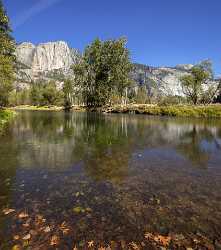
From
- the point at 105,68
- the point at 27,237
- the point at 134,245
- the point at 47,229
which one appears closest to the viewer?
the point at 134,245

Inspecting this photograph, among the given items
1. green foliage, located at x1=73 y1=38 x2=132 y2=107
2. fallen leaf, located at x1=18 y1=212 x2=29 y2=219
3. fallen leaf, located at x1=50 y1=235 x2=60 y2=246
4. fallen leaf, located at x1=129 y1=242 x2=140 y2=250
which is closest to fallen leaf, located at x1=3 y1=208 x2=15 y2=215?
fallen leaf, located at x1=18 y1=212 x2=29 y2=219

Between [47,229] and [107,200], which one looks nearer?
[47,229]

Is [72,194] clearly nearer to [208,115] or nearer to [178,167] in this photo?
[178,167]

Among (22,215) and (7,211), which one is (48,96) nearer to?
(7,211)

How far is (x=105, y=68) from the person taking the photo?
319 ft

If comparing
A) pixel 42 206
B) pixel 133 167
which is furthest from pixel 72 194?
pixel 133 167

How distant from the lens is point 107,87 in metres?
98.8

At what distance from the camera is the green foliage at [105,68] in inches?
3728

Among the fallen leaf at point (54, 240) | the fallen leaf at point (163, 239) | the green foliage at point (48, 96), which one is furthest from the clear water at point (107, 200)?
the green foliage at point (48, 96)

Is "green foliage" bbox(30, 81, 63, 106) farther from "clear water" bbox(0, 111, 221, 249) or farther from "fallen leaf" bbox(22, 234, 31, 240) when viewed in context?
"fallen leaf" bbox(22, 234, 31, 240)

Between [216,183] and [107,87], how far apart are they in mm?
89260

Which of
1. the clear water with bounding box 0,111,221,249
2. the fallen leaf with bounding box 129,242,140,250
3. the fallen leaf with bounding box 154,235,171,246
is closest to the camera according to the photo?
the fallen leaf with bounding box 129,242,140,250

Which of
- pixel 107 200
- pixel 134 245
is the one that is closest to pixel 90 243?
pixel 134 245

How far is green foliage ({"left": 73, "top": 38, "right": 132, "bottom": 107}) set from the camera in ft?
311
